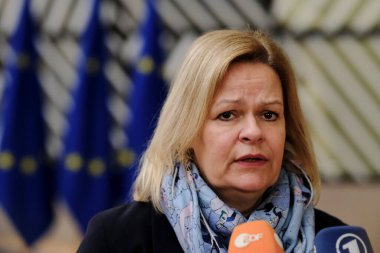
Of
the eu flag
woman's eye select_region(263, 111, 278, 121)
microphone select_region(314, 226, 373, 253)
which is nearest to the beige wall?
the eu flag

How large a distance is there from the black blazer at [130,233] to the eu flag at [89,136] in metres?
2.63

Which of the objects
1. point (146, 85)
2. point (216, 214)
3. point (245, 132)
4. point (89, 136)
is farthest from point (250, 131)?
point (89, 136)

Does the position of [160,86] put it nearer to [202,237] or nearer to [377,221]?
[377,221]

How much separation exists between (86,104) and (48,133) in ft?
2.21

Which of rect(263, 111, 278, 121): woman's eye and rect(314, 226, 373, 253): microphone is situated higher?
rect(263, 111, 278, 121): woman's eye

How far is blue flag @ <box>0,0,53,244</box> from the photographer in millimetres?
4582

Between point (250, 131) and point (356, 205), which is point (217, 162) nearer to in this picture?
point (250, 131)

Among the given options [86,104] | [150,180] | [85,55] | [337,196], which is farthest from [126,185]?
[150,180]

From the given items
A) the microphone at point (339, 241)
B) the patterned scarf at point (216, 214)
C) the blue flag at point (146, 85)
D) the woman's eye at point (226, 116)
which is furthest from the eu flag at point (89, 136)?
the microphone at point (339, 241)

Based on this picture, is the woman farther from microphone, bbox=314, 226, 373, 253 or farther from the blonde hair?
microphone, bbox=314, 226, 373, 253

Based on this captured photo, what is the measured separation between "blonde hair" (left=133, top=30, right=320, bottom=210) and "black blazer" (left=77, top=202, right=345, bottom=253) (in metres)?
0.05

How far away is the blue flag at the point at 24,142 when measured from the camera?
4582 millimetres

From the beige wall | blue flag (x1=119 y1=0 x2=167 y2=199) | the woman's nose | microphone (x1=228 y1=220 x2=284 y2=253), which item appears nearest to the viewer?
microphone (x1=228 y1=220 x2=284 y2=253)

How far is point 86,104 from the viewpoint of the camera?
4.50 meters
